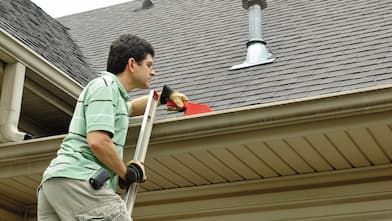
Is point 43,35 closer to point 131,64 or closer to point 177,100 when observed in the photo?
point 177,100

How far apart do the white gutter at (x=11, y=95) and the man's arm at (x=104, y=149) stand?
239 centimetres

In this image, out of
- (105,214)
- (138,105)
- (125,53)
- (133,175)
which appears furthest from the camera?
(138,105)

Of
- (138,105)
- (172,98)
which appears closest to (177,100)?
(172,98)

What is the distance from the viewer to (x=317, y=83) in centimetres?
564

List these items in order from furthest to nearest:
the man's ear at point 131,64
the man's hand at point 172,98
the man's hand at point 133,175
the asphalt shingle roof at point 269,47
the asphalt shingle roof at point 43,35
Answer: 1. the asphalt shingle roof at point 43,35
2. the asphalt shingle roof at point 269,47
3. the man's hand at point 172,98
4. the man's ear at point 131,64
5. the man's hand at point 133,175

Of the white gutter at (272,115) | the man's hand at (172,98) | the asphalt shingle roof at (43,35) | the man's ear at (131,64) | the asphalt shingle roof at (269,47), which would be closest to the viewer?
the man's ear at (131,64)

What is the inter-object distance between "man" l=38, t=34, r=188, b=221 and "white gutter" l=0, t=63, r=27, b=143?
2199mm

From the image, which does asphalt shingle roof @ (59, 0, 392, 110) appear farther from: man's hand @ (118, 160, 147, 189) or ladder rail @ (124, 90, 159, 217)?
man's hand @ (118, 160, 147, 189)

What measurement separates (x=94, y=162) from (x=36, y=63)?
103 inches

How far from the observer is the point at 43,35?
7.03 metres

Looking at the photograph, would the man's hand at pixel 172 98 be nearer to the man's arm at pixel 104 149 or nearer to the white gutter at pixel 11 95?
the man's arm at pixel 104 149

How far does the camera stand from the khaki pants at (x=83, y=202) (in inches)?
Answer: 110

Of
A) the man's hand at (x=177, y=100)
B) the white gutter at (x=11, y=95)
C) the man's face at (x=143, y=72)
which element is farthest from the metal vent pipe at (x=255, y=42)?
the man's face at (x=143, y=72)

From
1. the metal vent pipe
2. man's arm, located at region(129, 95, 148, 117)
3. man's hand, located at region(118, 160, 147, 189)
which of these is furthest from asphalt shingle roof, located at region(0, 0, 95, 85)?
man's hand, located at region(118, 160, 147, 189)
